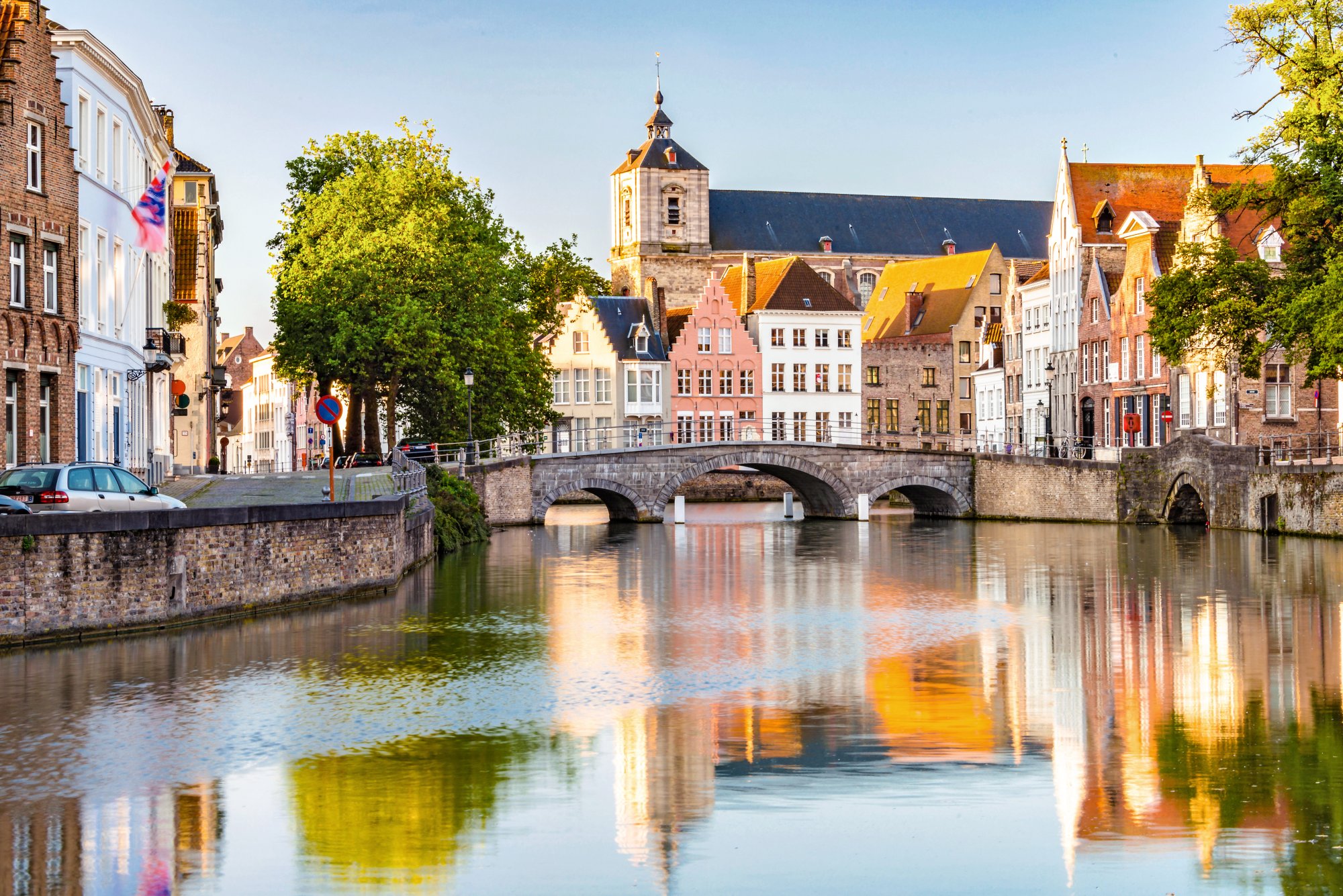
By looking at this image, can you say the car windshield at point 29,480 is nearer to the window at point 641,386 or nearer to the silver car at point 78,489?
the silver car at point 78,489

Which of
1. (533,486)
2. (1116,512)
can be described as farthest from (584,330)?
(1116,512)

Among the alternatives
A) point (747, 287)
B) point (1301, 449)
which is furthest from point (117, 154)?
point (747, 287)

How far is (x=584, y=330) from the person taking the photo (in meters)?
93.9

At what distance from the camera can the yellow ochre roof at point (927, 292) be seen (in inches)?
4136

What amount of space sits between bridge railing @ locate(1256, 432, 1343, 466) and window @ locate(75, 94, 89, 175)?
1364 inches

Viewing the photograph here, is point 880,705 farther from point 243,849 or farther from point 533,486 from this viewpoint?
point 533,486

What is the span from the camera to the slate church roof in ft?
417

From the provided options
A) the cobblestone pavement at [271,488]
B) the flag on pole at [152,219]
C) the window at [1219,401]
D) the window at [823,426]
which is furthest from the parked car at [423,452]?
the window at [823,426]

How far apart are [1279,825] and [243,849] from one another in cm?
746

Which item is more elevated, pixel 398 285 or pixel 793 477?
pixel 398 285

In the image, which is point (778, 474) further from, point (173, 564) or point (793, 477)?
point (173, 564)

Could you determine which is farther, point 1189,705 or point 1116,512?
point 1116,512

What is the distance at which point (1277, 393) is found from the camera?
66.2m

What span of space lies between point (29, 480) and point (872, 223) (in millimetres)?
108135
